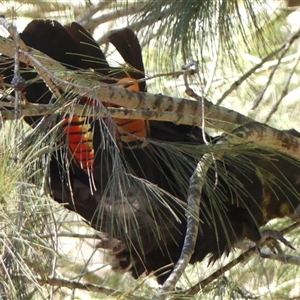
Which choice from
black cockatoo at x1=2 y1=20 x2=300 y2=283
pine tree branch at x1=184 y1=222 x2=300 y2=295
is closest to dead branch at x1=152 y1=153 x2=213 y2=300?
black cockatoo at x1=2 y1=20 x2=300 y2=283

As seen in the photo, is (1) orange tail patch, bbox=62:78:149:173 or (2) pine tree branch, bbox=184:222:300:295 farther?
(2) pine tree branch, bbox=184:222:300:295

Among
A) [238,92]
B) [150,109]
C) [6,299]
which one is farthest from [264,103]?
[6,299]

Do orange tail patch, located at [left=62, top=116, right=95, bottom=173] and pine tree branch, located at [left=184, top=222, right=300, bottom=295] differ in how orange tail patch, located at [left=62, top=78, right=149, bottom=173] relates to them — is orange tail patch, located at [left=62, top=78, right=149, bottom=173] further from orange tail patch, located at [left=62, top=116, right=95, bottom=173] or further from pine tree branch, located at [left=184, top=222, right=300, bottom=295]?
pine tree branch, located at [left=184, top=222, right=300, bottom=295]

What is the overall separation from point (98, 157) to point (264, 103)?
1850 millimetres

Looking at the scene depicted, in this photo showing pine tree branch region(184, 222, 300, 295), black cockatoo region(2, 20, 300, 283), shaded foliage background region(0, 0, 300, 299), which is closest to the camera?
shaded foliage background region(0, 0, 300, 299)

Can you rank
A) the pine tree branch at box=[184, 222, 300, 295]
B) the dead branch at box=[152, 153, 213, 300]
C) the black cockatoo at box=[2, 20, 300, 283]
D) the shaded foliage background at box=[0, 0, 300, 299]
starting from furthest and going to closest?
the pine tree branch at box=[184, 222, 300, 295] → the black cockatoo at box=[2, 20, 300, 283] → the dead branch at box=[152, 153, 213, 300] → the shaded foliage background at box=[0, 0, 300, 299]

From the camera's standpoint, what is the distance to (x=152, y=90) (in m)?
2.79

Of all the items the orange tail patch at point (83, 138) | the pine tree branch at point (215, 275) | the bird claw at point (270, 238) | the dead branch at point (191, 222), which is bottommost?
the pine tree branch at point (215, 275)

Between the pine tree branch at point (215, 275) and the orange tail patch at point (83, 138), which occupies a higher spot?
the orange tail patch at point (83, 138)

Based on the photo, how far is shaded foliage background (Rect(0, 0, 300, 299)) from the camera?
1.01 m

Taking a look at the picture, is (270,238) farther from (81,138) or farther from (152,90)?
(152,90)

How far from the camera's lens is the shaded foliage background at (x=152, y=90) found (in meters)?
1.01

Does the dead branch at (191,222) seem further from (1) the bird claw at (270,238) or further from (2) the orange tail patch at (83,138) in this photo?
(1) the bird claw at (270,238)

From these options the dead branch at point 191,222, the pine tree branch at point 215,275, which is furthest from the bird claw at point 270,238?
the dead branch at point 191,222
